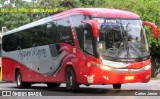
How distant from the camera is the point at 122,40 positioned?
55.3 feet

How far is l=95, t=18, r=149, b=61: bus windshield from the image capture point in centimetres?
1648

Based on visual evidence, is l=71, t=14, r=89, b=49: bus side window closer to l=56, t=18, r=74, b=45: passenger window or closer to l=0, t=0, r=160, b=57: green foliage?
l=56, t=18, r=74, b=45: passenger window

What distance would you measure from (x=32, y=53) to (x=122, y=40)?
7.03m

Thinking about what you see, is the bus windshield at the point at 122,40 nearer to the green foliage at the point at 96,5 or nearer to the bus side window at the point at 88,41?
the bus side window at the point at 88,41

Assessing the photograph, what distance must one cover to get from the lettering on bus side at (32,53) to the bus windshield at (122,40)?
494cm

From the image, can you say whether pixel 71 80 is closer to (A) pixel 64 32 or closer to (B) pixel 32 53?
(A) pixel 64 32

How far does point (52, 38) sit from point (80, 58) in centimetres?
309

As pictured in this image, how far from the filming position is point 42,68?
70.2ft

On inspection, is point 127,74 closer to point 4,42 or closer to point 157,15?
point 4,42

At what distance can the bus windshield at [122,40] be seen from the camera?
16.5 m

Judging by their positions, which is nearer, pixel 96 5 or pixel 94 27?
pixel 94 27

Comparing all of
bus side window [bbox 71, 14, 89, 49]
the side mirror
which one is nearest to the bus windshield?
the side mirror

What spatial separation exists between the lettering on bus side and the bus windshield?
195 inches

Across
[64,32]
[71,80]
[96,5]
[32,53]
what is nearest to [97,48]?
[71,80]
